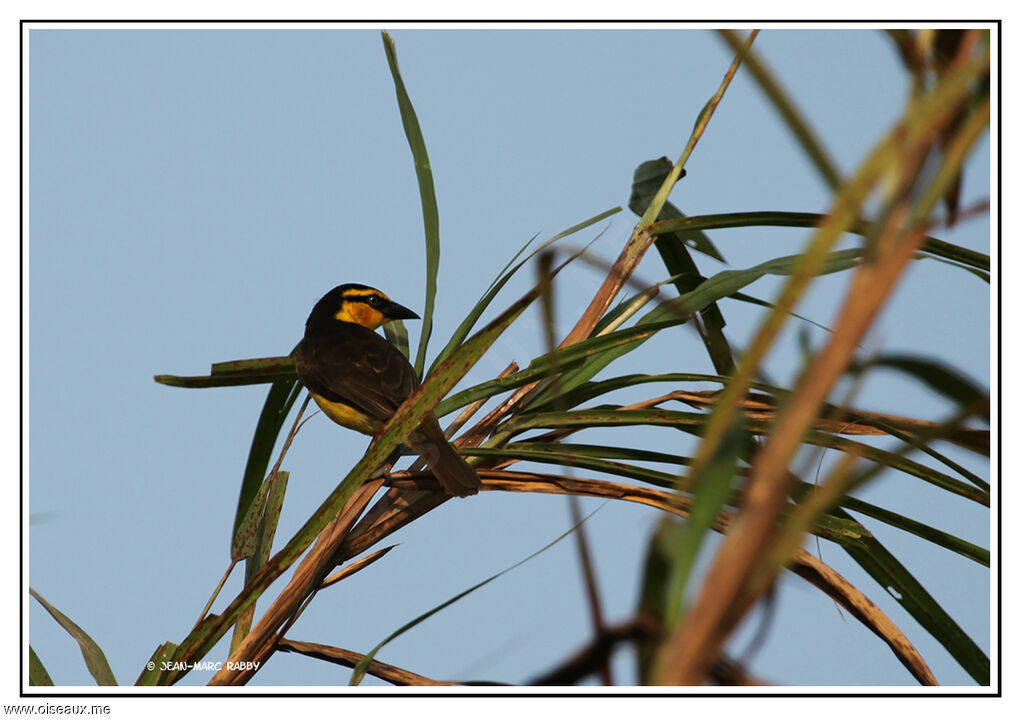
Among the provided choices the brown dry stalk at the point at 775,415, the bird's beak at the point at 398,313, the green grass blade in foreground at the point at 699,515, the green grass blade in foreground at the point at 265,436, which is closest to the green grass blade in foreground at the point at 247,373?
the green grass blade in foreground at the point at 265,436

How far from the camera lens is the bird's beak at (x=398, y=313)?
17.9ft

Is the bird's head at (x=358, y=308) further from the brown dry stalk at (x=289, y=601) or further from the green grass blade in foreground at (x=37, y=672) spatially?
the green grass blade in foreground at (x=37, y=672)

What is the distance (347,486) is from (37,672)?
0.83 metres

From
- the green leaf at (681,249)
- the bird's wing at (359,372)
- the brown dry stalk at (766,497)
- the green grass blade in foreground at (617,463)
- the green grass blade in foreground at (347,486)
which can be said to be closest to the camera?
the brown dry stalk at (766,497)

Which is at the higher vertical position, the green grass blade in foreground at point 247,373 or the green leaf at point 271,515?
the green grass blade in foreground at point 247,373

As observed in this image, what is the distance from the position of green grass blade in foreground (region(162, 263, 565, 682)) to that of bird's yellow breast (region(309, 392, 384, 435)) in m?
2.06

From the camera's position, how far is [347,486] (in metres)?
2.11

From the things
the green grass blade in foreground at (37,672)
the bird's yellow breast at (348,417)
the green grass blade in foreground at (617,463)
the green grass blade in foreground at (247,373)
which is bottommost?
the green grass blade in foreground at (37,672)

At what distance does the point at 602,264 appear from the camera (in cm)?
72

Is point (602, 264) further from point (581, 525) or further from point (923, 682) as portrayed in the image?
point (923, 682)

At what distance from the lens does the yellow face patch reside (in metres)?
5.56

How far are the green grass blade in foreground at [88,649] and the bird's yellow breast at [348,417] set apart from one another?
6.13 feet

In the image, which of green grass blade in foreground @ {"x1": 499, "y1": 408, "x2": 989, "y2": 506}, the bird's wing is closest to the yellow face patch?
the bird's wing

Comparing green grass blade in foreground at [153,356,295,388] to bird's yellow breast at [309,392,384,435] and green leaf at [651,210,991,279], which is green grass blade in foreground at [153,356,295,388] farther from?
bird's yellow breast at [309,392,384,435]
